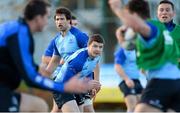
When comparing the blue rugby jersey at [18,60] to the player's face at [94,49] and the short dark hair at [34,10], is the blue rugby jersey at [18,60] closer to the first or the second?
the short dark hair at [34,10]

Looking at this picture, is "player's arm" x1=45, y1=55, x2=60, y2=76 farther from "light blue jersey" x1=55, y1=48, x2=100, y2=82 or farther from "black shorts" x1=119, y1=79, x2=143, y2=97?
"black shorts" x1=119, y1=79, x2=143, y2=97

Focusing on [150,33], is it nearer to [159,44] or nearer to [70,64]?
[159,44]

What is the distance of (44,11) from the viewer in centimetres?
955

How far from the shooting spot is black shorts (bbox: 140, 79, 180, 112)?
9773 mm

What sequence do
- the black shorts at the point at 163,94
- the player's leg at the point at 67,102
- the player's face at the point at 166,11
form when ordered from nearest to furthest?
the black shorts at the point at 163,94 → the player's face at the point at 166,11 → the player's leg at the point at 67,102

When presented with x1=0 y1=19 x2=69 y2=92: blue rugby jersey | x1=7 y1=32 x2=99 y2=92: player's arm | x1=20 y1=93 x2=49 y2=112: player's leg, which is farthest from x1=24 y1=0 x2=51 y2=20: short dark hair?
x1=20 y1=93 x2=49 y2=112: player's leg

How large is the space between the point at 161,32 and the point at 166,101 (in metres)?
0.82

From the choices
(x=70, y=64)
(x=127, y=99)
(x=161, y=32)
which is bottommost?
(x=127, y=99)

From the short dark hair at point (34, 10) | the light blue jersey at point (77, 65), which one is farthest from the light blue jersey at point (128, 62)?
the short dark hair at point (34, 10)

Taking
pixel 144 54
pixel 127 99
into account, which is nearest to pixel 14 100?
pixel 144 54

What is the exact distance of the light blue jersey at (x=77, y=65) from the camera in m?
12.7

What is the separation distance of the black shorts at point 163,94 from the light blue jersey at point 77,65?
294cm

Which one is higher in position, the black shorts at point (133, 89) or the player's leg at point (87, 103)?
the player's leg at point (87, 103)

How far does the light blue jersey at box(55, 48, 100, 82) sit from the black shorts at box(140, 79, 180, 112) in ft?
9.64
